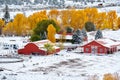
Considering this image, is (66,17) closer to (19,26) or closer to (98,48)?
(19,26)

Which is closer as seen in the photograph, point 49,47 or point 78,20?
point 49,47

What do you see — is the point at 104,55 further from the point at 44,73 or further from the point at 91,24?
the point at 91,24

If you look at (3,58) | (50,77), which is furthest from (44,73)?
(3,58)

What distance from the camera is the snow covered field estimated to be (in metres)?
29.0

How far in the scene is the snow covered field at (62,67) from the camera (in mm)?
28950

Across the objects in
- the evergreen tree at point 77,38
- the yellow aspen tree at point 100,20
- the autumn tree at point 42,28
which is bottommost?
the yellow aspen tree at point 100,20

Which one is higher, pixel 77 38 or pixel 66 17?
pixel 77 38

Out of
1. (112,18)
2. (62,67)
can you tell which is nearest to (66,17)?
(112,18)

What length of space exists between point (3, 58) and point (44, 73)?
7663mm

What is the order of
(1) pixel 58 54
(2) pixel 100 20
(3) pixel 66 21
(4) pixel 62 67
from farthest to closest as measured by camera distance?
(3) pixel 66 21 < (2) pixel 100 20 < (1) pixel 58 54 < (4) pixel 62 67

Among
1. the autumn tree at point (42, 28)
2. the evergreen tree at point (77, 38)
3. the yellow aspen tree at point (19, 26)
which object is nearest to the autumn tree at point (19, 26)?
the yellow aspen tree at point (19, 26)

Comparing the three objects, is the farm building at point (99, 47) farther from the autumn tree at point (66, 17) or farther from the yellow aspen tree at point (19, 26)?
the autumn tree at point (66, 17)

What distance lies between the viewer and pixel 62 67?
32.5 metres

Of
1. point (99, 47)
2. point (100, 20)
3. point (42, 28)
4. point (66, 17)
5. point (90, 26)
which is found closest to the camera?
point (99, 47)
